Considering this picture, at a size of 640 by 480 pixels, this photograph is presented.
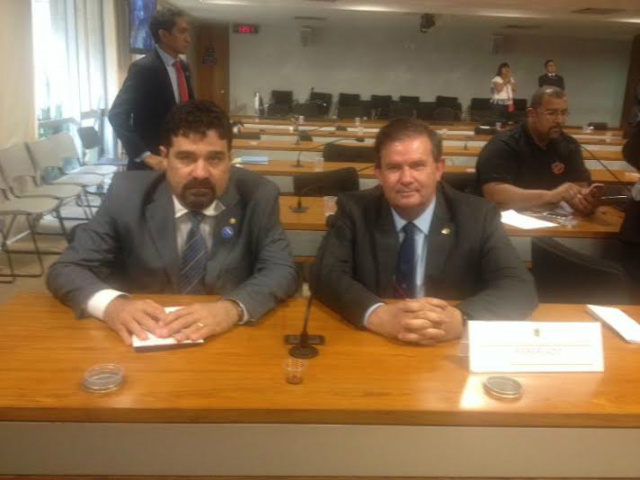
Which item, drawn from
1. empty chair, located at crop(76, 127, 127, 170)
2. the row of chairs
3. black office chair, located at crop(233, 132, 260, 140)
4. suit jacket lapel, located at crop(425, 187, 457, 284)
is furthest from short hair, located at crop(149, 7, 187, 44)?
empty chair, located at crop(76, 127, 127, 170)

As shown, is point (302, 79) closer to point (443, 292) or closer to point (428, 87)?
point (428, 87)

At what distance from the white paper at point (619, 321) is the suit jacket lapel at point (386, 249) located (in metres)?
0.60

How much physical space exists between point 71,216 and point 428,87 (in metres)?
9.53

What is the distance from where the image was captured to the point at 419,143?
6.21 ft

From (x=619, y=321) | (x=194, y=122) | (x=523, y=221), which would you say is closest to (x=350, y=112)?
(x=523, y=221)

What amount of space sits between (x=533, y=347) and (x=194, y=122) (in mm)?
1165

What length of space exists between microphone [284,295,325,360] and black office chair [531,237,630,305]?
96 cm

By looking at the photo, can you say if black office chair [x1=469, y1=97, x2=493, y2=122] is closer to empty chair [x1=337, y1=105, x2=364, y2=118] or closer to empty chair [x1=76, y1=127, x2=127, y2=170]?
empty chair [x1=337, y1=105, x2=364, y2=118]

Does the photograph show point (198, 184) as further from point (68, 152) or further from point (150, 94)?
point (68, 152)

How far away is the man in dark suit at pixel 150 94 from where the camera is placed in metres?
3.29

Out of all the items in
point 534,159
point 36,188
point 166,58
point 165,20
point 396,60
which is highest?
point 396,60

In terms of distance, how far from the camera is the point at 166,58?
11.2 feet

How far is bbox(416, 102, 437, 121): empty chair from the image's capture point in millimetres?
12094

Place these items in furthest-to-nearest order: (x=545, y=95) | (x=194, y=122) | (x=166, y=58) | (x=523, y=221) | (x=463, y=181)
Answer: (x=463, y=181)
(x=166, y=58)
(x=545, y=95)
(x=523, y=221)
(x=194, y=122)
